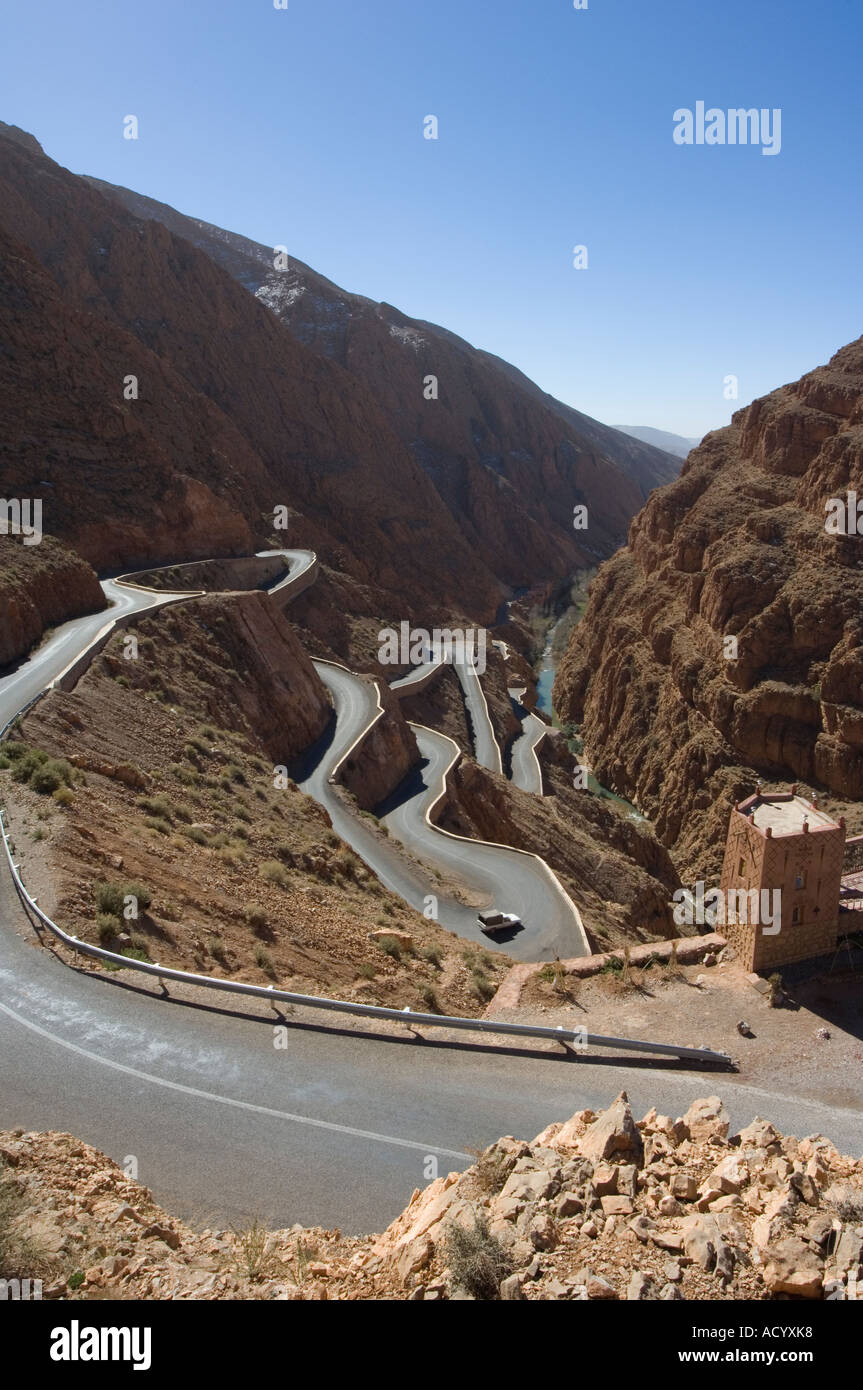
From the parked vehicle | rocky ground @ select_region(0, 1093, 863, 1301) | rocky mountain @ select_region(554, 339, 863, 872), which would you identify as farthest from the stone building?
rocky mountain @ select_region(554, 339, 863, 872)

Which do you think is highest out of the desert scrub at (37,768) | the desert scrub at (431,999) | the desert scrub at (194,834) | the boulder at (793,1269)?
the desert scrub at (37,768)

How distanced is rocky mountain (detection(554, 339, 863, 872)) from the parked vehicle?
2155 centimetres

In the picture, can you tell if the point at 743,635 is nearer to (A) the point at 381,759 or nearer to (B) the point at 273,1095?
(A) the point at 381,759

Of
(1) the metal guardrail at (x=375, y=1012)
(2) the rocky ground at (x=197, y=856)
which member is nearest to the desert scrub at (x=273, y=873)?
(2) the rocky ground at (x=197, y=856)

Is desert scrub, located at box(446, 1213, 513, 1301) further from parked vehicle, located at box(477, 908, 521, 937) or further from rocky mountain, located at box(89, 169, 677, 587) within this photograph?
rocky mountain, located at box(89, 169, 677, 587)

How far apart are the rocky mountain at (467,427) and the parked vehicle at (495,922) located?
245 feet

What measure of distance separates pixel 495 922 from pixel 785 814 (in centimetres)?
773

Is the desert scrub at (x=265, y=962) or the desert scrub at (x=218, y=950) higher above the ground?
the desert scrub at (x=218, y=950)

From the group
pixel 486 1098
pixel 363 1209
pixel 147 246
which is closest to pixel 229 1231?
pixel 363 1209

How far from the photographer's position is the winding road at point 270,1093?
8086 mm

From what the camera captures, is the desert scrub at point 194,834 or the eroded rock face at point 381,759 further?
the eroded rock face at point 381,759

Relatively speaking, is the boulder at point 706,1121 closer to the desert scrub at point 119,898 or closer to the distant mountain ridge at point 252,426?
the desert scrub at point 119,898

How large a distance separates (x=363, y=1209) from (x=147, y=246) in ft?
260
